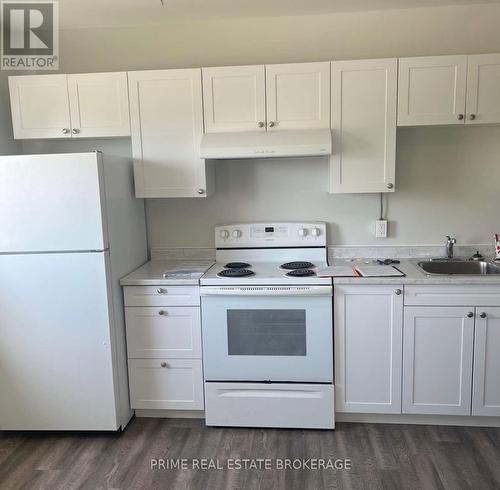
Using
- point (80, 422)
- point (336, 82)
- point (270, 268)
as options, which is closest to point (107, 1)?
point (336, 82)

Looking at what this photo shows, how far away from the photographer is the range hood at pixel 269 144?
2.40 metres

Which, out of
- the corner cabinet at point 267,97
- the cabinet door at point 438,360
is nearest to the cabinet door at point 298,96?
the corner cabinet at point 267,97

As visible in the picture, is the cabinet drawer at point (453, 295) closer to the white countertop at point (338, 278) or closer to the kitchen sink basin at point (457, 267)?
the white countertop at point (338, 278)

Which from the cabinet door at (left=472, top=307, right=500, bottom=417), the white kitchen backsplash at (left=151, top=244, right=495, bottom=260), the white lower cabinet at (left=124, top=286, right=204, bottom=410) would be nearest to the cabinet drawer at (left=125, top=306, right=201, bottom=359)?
the white lower cabinet at (left=124, top=286, right=204, bottom=410)

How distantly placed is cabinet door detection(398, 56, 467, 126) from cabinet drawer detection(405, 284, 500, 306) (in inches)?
37.1

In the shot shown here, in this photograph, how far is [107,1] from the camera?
98.0 inches

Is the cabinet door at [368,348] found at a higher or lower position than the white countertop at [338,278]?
lower

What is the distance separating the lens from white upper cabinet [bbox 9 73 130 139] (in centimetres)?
262

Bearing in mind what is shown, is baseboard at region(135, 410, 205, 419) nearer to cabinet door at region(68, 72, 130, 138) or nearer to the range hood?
the range hood

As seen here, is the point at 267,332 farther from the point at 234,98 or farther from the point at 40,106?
the point at 40,106

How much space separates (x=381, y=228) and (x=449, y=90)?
90cm

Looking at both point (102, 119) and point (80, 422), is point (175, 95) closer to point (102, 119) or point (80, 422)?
point (102, 119)

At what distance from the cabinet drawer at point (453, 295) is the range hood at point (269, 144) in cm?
91

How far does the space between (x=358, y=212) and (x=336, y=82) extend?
0.85m
